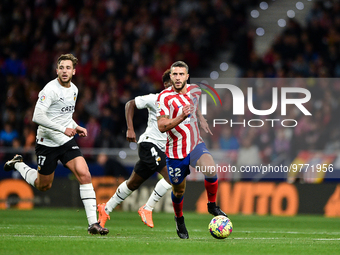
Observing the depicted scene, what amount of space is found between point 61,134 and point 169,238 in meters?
2.02

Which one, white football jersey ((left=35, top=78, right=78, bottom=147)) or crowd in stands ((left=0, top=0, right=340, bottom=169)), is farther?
crowd in stands ((left=0, top=0, right=340, bottom=169))

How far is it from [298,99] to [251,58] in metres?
2.33

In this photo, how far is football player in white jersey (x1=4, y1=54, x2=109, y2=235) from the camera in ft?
24.6

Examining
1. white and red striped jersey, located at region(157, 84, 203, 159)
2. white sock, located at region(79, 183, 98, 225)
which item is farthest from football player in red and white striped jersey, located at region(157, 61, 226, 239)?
white sock, located at region(79, 183, 98, 225)

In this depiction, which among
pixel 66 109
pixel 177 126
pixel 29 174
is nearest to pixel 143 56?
pixel 29 174

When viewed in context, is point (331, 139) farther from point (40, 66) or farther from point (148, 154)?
point (40, 66)

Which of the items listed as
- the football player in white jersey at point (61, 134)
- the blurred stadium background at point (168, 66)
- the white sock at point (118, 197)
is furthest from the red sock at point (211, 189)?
the blurred stadium background at point (168, 66)

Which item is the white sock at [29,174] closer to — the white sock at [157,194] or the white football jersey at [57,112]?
the white football jersey at [57,112]

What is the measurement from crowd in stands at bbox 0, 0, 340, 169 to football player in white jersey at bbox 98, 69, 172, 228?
15.6ft

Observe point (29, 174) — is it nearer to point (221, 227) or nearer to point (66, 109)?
point (66, 109)

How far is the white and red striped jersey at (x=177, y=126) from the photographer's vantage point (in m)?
7.25

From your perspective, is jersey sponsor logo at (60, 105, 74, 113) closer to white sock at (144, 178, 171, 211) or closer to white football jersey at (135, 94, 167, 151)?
white football jersey at (135, 94, 167, 151)

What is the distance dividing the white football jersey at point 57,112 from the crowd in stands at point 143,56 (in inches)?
245

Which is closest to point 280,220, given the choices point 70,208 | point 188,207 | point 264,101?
point 188,207
